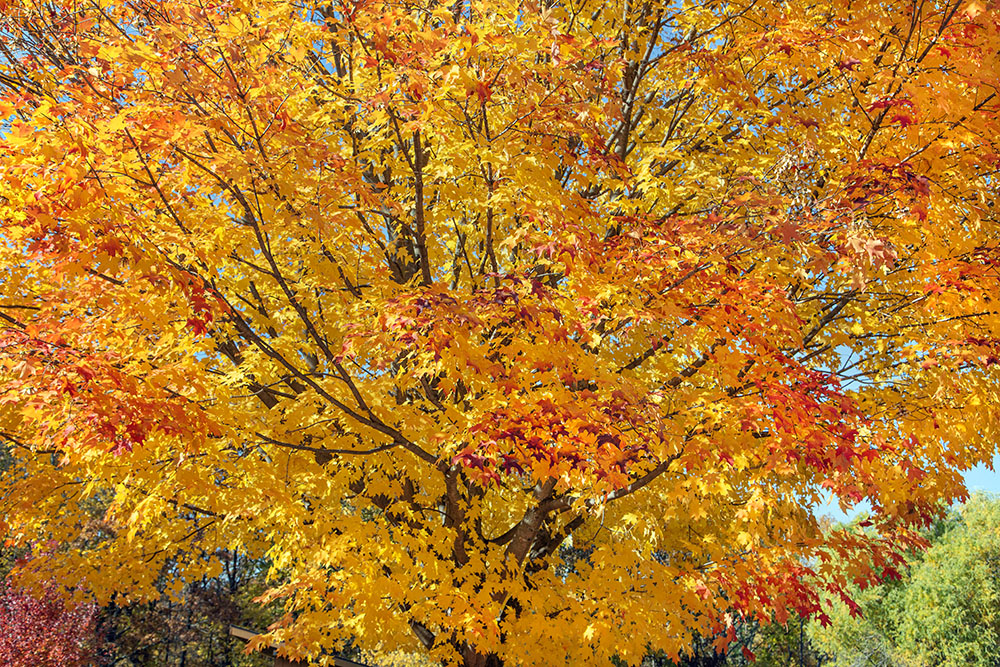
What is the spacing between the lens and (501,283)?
5.59 m

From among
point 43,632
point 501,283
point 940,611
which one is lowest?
point 940,611

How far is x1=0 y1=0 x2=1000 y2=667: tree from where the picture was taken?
450cm

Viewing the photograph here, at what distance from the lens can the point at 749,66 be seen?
7008 millimetres

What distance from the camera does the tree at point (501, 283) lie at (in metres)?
4.50

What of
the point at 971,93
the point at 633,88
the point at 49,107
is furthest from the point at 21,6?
the point at 971,93

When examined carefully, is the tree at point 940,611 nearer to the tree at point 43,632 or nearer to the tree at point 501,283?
the tree at point 501,283

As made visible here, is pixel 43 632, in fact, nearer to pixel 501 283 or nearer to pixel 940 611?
pixel 501 283

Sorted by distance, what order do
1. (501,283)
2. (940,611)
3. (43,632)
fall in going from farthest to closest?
(940,611)
(43,632)
(501,283)

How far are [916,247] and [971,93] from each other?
1.84m

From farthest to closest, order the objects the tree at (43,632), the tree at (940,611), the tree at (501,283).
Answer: the tree at (940,611)
the tree at (43,632)
the tree at (501,283)

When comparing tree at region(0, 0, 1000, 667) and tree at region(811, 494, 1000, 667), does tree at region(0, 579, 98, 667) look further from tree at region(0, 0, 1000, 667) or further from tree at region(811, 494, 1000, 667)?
tree at region(811, 494, 1000, 667)

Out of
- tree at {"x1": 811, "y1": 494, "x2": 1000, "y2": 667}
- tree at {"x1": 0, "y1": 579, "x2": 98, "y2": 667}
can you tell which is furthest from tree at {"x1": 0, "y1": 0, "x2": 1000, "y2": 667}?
tree at {"x1": 811, "y1": 494, "x2": 1000, "y2": 667}

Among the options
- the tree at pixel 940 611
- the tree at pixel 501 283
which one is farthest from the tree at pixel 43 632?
the tree at pixel 940 611

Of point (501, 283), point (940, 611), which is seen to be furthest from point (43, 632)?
point (940, 611)
